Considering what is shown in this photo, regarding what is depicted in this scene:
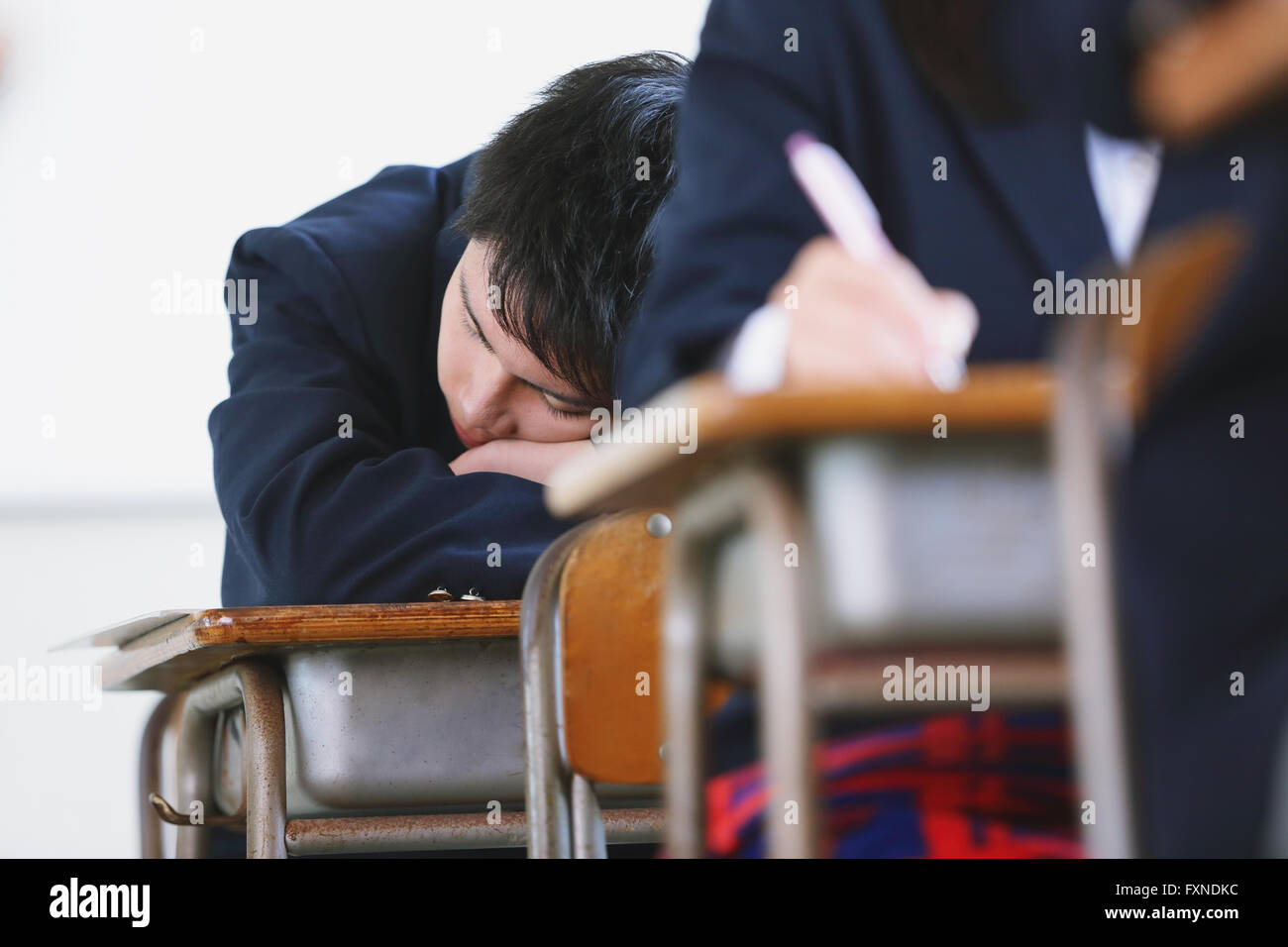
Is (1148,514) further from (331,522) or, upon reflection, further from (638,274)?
(331,522)

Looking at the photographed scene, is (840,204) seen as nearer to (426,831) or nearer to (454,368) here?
(426,831)

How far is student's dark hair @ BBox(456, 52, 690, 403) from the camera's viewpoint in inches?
66.5

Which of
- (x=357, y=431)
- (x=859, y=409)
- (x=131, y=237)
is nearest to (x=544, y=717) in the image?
(x=859, y=409)

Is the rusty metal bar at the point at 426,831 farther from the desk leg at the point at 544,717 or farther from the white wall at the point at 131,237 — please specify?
the white wall at the point at 131,237

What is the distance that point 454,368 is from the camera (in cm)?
195

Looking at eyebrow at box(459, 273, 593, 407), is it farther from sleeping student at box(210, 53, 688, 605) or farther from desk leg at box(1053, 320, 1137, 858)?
desk leg at box(1053, 320, 1137, 858)

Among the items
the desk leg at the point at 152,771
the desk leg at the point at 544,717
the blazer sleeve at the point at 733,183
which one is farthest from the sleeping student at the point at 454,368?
the blazer sleeve at the point at 733,183

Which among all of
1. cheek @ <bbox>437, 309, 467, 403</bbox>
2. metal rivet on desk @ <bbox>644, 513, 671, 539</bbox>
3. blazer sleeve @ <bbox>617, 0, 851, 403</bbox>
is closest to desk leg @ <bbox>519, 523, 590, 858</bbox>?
metal rivet on desk @ <bbox>644, 513, 671, 539</bbox>

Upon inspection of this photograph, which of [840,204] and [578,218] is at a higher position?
[578,218]

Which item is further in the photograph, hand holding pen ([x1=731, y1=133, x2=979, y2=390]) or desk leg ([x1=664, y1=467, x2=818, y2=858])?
hand holding pen ([x1=731, y1=133, x2=979, y2=390])

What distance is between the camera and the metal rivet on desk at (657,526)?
3.41 feet

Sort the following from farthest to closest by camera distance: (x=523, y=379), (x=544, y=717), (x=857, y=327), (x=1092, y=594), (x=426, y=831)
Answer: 1. (x=523, y=379)
2. (x=426, y=831)
3. (x=544, y=717)
4. (x=857, y=327)
5. (x=1092, y=594)

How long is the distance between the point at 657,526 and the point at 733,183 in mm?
286

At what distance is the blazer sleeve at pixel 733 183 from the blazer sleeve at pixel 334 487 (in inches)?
31.6
